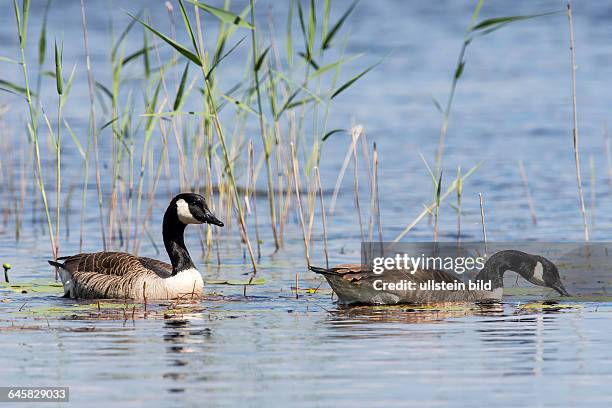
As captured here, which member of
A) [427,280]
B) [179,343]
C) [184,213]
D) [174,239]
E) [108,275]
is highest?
[184,213]

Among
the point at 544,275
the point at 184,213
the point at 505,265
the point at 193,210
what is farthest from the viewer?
the point at 184,213

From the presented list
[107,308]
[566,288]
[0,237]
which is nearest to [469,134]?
[0,237]

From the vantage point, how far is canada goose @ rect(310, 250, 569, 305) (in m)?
10.1

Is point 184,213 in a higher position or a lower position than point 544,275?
higher

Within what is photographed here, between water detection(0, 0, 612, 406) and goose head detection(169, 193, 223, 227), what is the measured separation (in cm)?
67

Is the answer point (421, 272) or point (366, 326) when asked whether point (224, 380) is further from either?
point (421, 272)

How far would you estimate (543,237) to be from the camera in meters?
14.1

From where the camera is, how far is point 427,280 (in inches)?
412

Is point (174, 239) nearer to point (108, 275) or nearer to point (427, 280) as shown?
point (108, 275)

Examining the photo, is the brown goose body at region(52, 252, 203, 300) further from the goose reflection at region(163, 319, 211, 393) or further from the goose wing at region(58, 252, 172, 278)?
the goose reflection at region(163, 319, 211, 393)

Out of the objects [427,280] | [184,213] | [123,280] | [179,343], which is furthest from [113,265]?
[179,343]

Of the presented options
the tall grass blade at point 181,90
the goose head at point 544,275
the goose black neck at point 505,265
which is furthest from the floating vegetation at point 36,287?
the goose head at point 544,275

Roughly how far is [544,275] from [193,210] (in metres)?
3.15

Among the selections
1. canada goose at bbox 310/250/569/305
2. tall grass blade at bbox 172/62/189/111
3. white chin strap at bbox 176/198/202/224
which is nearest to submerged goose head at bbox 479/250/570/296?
canada goose at bbox 310/250/569/305
